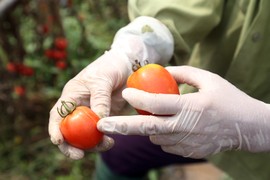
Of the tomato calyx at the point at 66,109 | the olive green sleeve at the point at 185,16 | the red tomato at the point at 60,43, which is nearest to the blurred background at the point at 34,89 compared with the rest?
the red tomato at the point at 60,43

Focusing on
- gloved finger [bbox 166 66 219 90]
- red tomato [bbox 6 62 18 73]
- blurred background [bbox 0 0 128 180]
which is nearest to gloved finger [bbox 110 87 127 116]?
gloved finger [bbox 166 66 219 90]

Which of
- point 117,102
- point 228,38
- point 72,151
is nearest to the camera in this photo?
point 72,151

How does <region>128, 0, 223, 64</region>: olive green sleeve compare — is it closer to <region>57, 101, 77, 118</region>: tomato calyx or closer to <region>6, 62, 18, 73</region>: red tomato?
<region>57, 101, 77, 118</region>: tomato calyx

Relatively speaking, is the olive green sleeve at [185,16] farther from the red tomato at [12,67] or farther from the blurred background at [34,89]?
the red tomato at [12,67]

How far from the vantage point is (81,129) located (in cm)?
130

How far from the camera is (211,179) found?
3092mm

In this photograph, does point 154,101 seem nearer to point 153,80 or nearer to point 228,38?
point 153,80

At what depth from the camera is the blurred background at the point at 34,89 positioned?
300 cm

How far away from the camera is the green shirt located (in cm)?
164

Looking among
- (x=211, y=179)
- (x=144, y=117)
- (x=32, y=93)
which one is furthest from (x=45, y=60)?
(x=144, y=117)

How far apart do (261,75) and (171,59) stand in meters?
0.34

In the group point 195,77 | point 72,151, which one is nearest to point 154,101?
point 195,77

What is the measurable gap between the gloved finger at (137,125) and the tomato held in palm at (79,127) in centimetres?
4

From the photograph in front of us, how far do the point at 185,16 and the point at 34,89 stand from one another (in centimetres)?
199
